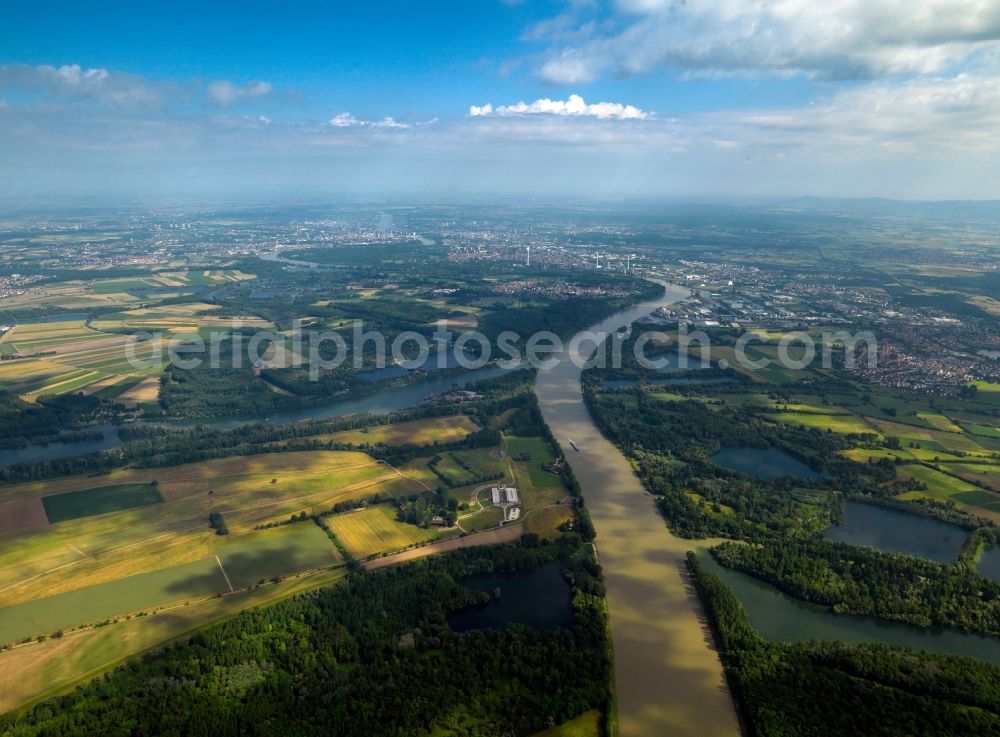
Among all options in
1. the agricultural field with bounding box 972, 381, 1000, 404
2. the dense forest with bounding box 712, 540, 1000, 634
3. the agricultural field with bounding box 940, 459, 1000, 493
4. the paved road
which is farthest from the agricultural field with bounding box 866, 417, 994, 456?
the paved road

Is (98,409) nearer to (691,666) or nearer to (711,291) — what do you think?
(691,666)

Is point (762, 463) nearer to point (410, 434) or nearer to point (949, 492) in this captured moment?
point (949, 492)

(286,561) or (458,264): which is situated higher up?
(458,264)

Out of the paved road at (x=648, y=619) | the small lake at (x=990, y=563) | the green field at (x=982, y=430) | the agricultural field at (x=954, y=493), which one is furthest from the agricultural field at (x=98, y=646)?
the green field at (x=982, y=430)

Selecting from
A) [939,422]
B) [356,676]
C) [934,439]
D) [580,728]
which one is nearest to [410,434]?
[356,676]

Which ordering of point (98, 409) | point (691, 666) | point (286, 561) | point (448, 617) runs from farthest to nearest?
point (98, 409)
point (286, 561)
point (448, 617)
point (691, 666)

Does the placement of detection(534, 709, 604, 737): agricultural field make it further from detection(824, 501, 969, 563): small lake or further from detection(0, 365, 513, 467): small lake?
detection(0, 365, 513, 467): small lake

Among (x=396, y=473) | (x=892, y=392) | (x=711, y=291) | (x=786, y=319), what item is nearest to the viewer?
(x=396, y=473)

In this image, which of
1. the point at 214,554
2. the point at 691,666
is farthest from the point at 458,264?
the point at 691,666

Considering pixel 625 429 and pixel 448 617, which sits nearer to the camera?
pixel 448 617
